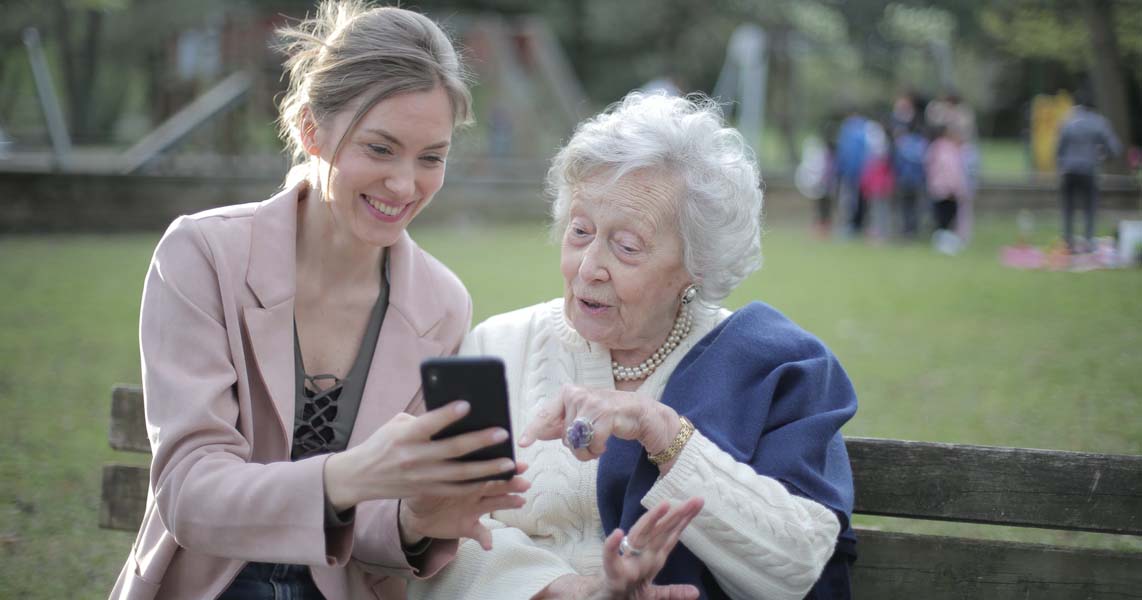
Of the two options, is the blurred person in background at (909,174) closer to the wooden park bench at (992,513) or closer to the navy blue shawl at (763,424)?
the wooden park bench at (992,513)

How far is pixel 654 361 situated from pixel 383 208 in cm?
82

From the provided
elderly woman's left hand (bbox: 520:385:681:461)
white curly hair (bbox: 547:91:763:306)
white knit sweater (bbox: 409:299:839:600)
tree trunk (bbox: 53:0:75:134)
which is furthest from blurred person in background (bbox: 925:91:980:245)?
tree trunk (bbox: 53:0:75:134)

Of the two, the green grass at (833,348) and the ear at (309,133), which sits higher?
the ear at (309,133)

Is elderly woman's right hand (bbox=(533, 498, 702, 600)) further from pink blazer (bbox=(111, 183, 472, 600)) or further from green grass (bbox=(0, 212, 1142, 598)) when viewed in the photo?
green grass (bbox=(0, 212, 1142, 598))

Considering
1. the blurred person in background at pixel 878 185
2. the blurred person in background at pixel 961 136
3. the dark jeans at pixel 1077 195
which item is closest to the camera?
the dark jeans at pixel 1077 195

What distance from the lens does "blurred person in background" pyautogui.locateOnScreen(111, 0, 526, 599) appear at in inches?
97.9

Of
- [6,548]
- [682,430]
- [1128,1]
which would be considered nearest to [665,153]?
[682,430]

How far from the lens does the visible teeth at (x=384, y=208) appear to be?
3.02m

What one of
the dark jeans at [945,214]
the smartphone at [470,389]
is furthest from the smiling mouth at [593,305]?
the dark jeans at [945,214]

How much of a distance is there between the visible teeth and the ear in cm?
20

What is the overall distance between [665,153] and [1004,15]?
31.2m

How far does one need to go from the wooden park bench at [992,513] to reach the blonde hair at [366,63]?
1483 millimetres

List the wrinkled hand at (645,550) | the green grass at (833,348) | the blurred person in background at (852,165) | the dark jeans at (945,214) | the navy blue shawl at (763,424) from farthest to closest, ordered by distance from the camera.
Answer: the blurred person in background at (852,165), the dark jeans at (945,214), the green grass at (833,348), the navy blue shawl at (763,424), the wrinkled hand at (645,550)

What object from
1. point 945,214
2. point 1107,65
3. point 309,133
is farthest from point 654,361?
point 1107,65
